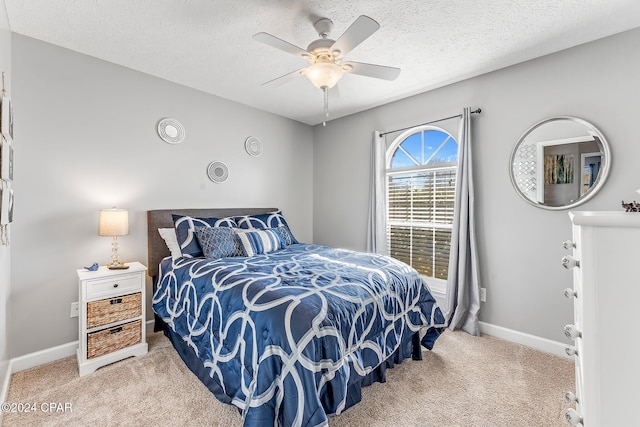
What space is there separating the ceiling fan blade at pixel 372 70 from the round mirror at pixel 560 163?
144cm

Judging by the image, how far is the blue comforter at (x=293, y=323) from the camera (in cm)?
142

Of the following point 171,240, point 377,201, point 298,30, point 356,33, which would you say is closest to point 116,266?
point 171,240

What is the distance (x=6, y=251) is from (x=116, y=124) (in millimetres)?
1324

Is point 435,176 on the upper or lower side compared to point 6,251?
upper

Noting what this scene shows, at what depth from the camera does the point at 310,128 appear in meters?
4.62

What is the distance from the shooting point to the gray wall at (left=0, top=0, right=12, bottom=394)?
72.9 inches

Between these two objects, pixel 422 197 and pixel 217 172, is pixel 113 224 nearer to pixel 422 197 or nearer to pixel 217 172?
pixel 217 172

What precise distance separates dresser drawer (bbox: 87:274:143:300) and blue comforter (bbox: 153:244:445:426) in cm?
22

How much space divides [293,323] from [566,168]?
2539 mm

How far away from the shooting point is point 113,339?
2320 mm

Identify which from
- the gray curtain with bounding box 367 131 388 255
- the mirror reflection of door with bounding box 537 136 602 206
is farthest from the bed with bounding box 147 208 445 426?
the mirror reflection of door with bounding box 537 136 602 206

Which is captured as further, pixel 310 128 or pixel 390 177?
pixel 310 128

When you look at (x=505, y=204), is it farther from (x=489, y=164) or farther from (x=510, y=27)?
(x=510, y=27)

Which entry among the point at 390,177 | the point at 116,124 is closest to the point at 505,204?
the point at 390,177
